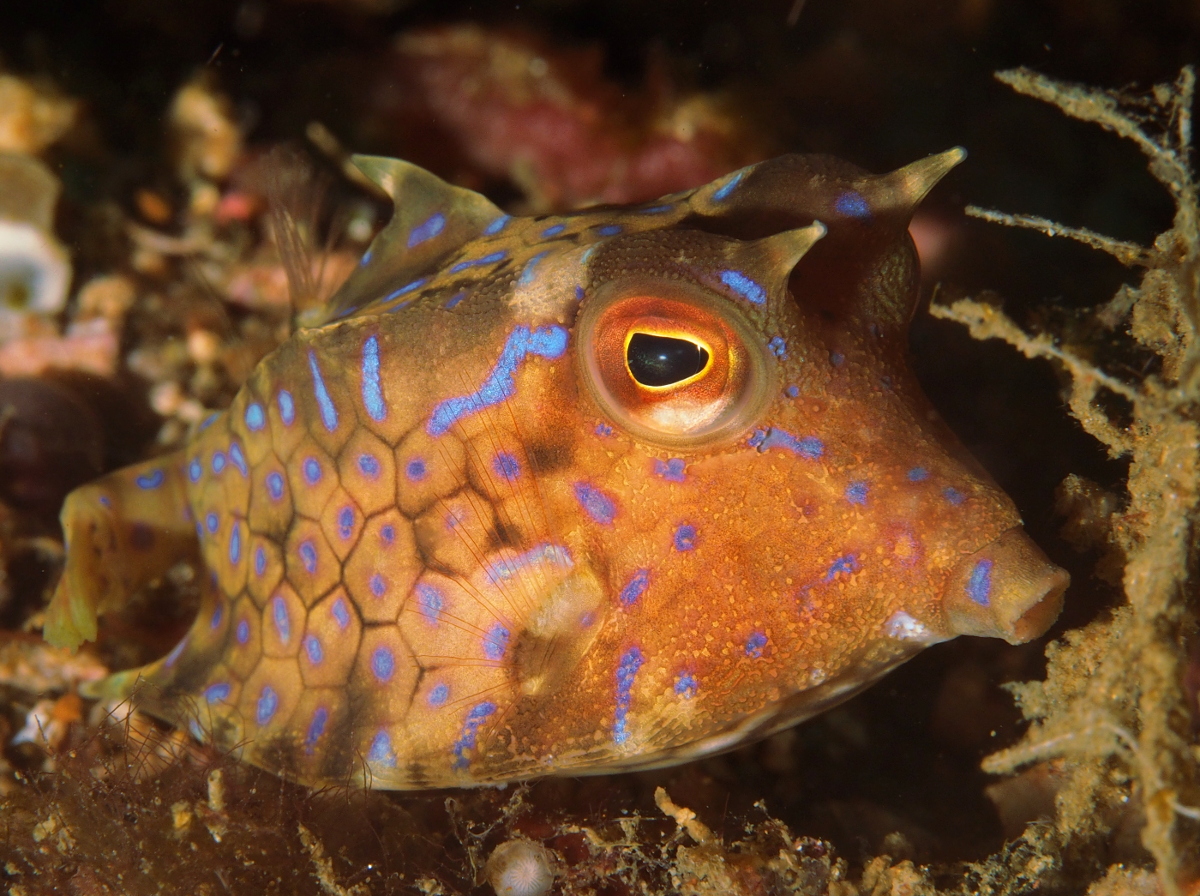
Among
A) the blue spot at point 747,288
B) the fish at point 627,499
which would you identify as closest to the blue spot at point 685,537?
the fish at point 627,499

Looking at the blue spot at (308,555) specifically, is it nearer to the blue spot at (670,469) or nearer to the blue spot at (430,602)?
the blue spot at (430,602)

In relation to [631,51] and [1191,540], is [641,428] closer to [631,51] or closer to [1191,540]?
[1191,540]

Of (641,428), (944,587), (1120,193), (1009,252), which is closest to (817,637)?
(944,587)

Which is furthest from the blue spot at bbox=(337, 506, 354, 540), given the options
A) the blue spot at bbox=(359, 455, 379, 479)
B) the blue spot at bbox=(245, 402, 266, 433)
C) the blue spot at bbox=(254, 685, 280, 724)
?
the blue spot at bbox=(254, 685, 280, 724)

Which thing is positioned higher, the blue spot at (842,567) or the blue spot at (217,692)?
the blue spot at (842,567)

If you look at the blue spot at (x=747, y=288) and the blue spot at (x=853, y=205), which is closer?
the blue spot at (x=747, y=288)

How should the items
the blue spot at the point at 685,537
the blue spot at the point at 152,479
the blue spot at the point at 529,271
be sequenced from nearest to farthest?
the blue spot at the point at 685,537, the blue spot at the point at 529,271, the blue spot at the point at 152,479

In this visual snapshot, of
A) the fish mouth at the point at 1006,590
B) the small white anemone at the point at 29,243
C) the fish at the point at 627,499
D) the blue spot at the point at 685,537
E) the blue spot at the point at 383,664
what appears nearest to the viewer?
the fish mouth at the point at 1006,590
